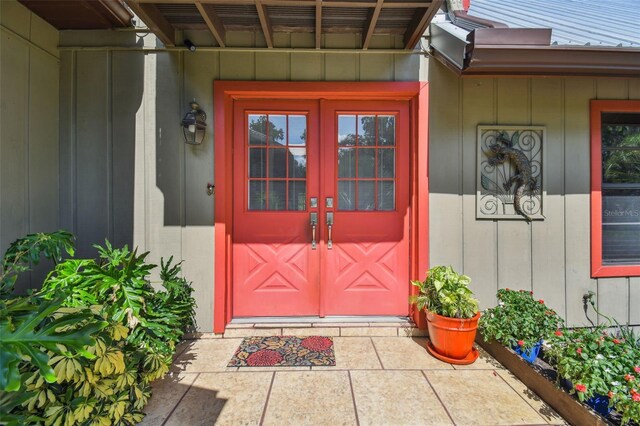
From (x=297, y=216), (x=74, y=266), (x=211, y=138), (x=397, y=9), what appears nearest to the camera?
(x=74, y=266)

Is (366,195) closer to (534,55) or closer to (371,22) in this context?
(371,22)

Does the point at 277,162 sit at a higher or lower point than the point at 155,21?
lower

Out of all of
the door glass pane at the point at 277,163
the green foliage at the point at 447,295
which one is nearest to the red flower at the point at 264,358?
the green foliage at the point at 447,295

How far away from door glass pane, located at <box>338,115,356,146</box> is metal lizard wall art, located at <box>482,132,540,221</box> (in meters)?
1.26

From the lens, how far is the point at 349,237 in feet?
9.12

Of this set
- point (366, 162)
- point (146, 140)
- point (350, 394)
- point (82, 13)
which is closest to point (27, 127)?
point (146, 140)

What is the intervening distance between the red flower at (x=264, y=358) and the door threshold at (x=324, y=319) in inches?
15.1

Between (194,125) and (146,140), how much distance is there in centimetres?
52

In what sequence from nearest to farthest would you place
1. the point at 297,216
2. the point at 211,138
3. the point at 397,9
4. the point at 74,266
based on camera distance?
the point at 74,266, the point at 397,9, the point at 211,138, the point at 297,216

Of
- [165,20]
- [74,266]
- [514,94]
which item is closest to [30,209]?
[74,266]

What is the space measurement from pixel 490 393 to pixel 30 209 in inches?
146

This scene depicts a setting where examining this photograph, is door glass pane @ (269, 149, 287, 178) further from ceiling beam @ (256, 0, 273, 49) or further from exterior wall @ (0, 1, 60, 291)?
exterior wall @ (0, 1, 60, 291)

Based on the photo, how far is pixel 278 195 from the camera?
278 cm

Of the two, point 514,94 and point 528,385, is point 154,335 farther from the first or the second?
point 514,94
